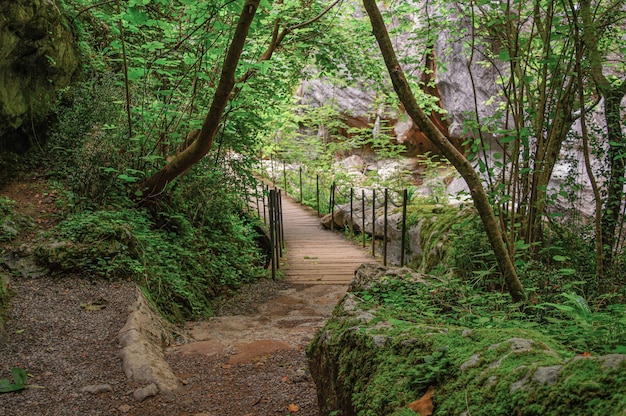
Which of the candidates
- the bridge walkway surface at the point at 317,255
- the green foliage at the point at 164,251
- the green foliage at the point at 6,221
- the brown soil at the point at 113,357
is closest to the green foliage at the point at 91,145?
the green foliage at the point at 164,251

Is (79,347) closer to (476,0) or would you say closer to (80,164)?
(80,164)

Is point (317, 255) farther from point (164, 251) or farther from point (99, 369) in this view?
point (99, 369)

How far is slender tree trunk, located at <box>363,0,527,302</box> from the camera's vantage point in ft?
8.22

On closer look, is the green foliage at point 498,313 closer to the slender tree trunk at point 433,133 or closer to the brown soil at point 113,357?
the slender tree trunk at point 433,133

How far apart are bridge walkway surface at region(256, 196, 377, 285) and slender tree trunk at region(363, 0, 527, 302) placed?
15.8 feet

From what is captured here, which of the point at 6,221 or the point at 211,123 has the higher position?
the point at 211,123

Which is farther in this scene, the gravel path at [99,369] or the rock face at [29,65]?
the rock face at [29,65]

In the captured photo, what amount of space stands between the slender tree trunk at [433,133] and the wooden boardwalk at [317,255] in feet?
15.8

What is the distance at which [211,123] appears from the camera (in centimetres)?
493

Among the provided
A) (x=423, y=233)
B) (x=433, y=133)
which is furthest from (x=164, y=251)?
(x=423, y=233)

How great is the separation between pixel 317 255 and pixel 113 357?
6.85 m

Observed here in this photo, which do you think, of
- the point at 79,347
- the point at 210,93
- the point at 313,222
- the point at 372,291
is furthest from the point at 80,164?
the point at 313,222

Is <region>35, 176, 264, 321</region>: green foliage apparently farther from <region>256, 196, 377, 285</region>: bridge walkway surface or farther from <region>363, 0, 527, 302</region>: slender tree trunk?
<region>363, 0, 527, 302</region>: slender tree trunk

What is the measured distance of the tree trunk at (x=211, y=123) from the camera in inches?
149
